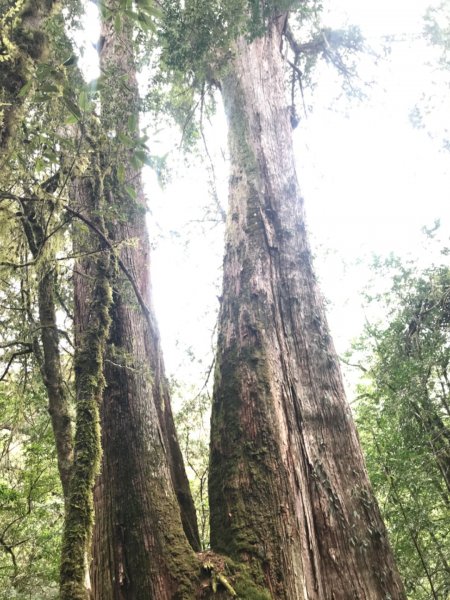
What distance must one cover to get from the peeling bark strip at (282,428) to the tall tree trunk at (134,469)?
0.36 metres

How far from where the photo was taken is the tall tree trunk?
7.48ft

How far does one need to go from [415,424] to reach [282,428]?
3774 mm

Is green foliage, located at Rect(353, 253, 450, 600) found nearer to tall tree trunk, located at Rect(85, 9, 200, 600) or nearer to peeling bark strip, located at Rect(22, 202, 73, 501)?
tall tree trunk, located at Rect(85, 9, 200, 600)

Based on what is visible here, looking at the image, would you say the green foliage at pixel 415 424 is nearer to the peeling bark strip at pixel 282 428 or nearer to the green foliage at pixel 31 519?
the peeling bark strip at pixel 282 428

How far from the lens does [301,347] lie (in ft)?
11.5

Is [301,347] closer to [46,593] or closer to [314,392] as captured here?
[314,392]

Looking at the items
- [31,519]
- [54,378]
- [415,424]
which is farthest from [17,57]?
[31,519]

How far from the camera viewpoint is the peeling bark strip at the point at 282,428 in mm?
2598

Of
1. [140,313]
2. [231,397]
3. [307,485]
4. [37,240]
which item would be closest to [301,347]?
[231,397]

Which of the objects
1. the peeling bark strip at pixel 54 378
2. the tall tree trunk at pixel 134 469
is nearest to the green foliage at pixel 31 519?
the peeling bark strip at pixel 54 378

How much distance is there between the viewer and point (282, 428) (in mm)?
2992

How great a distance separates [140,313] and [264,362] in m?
0.92

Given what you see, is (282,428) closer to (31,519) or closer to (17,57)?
(17,57)

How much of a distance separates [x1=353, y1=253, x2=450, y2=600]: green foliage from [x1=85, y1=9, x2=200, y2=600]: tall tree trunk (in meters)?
3.77
